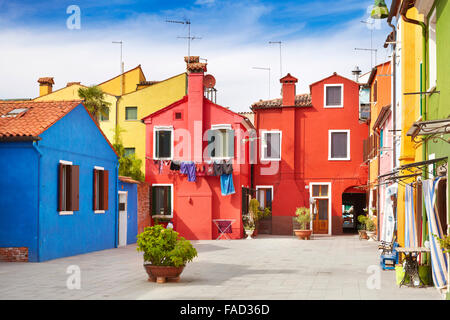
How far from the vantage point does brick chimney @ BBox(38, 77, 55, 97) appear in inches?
1460

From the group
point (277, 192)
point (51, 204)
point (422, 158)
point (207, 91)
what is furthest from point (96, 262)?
point (277, 192)

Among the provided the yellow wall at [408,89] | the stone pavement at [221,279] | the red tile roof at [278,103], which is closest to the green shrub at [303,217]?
the red tile roof at [278,103]

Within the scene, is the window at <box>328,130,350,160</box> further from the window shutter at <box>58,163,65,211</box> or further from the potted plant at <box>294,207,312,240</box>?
the window shutter at <box>58,163,65,211</box>

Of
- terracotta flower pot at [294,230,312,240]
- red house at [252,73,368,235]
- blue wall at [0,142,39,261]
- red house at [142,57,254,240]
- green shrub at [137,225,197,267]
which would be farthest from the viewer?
red house at [252,73,368,235]

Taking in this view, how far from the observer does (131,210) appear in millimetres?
24281

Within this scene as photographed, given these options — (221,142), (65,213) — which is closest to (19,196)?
(65,213)

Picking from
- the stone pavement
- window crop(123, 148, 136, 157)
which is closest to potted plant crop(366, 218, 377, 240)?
the stone pavement

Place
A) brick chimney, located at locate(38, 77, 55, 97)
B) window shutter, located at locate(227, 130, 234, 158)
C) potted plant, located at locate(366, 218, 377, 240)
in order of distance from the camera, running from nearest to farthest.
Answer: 1. potted plant, located at locate(366, 218, 377, 240)
2. window shutter, located at locate(227, 130, 234, 158)
3. brick chimney, located at locate(38, 77, 55, 97)

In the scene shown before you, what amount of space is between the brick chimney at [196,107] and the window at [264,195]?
5.74 m

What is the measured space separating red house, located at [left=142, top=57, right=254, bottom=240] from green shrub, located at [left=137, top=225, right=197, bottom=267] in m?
15.3

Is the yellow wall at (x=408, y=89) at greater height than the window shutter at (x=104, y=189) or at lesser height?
greater

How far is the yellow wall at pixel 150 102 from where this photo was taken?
34.2m

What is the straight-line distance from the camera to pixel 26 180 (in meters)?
15.8

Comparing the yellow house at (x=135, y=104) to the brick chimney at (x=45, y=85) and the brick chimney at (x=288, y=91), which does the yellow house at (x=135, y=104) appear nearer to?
the brick chimney at (x=45, y=85)
